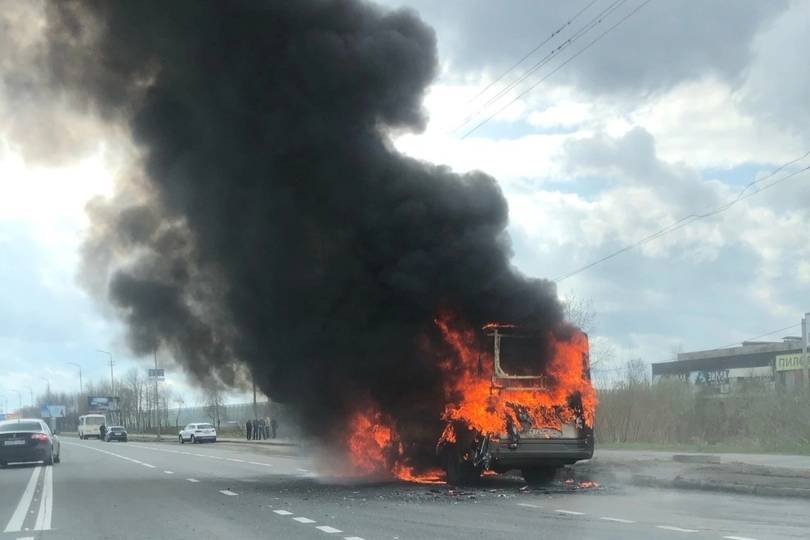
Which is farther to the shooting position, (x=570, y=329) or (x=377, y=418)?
(x=377, y=418)

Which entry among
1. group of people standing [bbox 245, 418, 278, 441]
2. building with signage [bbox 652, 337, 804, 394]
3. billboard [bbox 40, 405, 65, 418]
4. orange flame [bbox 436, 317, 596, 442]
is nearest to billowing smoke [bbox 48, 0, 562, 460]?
orange flame [bbox 436, 317, 596, 442]

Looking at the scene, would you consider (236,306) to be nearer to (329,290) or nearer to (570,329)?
(329,290)

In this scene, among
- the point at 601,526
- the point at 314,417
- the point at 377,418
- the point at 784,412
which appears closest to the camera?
the point at 601,526

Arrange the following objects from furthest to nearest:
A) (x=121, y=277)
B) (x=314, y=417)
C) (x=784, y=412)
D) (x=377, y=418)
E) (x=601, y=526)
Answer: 1. (x=784, y=412)
2. (x=121, y=277)
3. (x=314, y=417)
4. (x=377, y=418)
5. (x=601, y=526)

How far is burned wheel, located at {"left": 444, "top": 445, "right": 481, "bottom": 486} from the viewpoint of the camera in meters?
16.4

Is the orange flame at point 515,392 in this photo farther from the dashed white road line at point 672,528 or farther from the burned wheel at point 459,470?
the dashed white road line at point 672,528

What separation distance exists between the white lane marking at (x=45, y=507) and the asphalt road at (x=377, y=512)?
0.6 inches

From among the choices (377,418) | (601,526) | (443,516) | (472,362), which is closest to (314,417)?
(377,418)

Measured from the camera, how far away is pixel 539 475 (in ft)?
58.1

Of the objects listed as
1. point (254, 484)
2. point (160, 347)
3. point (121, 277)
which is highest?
point (121, 277)

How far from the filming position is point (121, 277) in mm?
22766

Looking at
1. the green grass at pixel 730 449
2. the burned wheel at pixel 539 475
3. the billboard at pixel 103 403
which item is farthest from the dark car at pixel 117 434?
the burned wheel at pixel 539 475

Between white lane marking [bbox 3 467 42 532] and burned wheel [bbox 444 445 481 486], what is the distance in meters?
7.07

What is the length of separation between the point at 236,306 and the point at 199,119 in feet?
14.3
